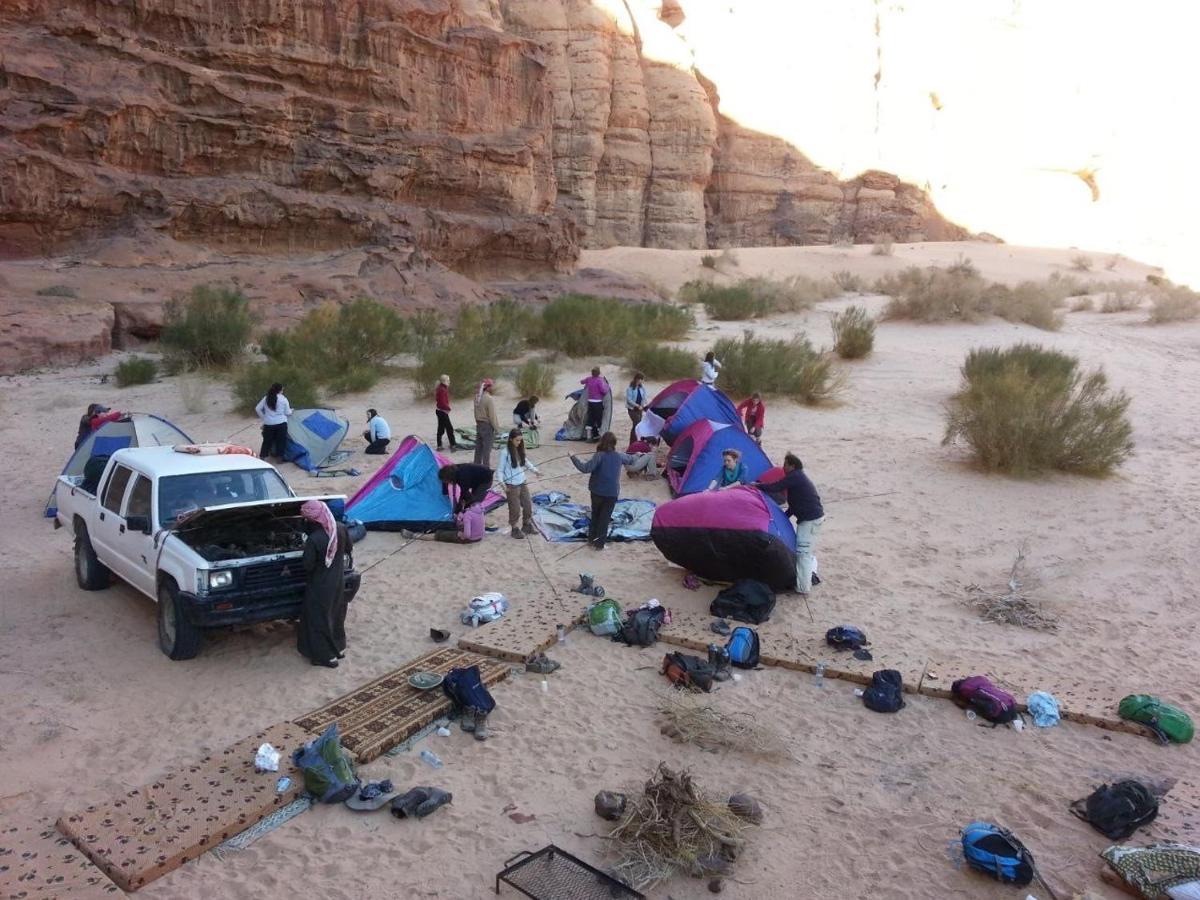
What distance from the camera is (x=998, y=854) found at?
→ 455 cm

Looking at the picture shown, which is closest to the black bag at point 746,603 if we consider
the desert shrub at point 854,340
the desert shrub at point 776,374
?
the desert shrub at point 776,374

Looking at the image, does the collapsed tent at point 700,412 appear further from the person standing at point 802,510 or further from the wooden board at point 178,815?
the wooden board at point 178,815

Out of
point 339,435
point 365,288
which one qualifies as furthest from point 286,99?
point 339,435

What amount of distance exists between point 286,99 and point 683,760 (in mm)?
30781

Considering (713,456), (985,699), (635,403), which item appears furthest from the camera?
(635,403)

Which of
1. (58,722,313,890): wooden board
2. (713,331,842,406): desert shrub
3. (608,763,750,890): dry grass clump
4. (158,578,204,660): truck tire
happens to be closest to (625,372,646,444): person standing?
(713,331,842,406): desert shrub

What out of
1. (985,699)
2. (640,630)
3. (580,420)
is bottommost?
(640,630)

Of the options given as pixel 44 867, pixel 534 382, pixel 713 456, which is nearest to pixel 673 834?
pixel 44 867

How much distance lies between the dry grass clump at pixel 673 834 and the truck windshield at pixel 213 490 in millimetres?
4598

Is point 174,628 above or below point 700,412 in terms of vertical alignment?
below

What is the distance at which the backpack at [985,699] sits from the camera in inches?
241

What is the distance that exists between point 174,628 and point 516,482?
4236 millimetres

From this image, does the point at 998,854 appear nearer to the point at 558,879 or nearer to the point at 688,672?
the point at 558,879

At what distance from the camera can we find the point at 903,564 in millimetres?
9586
